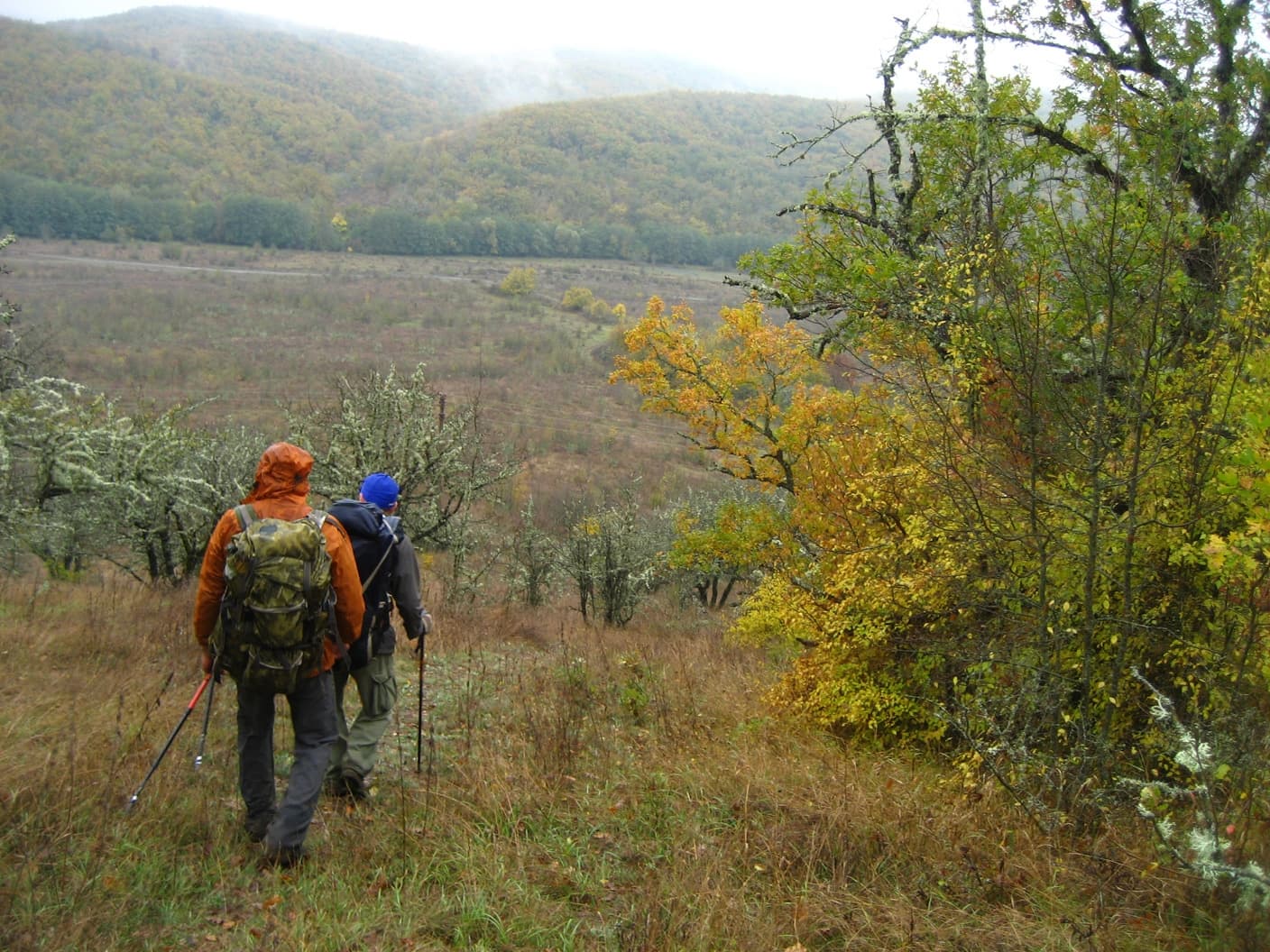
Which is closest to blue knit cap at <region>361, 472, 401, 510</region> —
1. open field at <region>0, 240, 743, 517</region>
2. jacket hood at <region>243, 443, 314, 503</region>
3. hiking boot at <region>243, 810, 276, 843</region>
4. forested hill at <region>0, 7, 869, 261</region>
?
jacket hood at <region>243, 443, 314, 503</region>

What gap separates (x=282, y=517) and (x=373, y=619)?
0.97m

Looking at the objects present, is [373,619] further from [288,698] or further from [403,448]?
[403,448]

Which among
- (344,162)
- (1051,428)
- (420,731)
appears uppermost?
(344,162)

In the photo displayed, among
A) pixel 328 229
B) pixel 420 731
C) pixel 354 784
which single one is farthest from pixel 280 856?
pixel 328 229

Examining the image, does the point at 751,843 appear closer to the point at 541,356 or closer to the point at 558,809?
the point at 558,809

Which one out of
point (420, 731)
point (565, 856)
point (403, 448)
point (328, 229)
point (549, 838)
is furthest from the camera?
point (328, 229)

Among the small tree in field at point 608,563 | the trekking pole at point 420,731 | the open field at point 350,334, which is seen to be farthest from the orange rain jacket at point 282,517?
the open field at point 350,334

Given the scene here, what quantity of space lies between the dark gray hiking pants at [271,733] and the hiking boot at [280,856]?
138 millimetres

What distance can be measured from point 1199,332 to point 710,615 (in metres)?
15.6

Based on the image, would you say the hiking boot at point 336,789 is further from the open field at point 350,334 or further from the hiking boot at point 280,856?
the open field at point 350,334

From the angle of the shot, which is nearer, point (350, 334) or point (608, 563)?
point (608, 563)

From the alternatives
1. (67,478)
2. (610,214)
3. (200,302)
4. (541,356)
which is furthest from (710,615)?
(610,214)

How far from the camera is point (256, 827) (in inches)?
148

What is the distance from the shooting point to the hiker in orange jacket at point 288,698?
356cm
